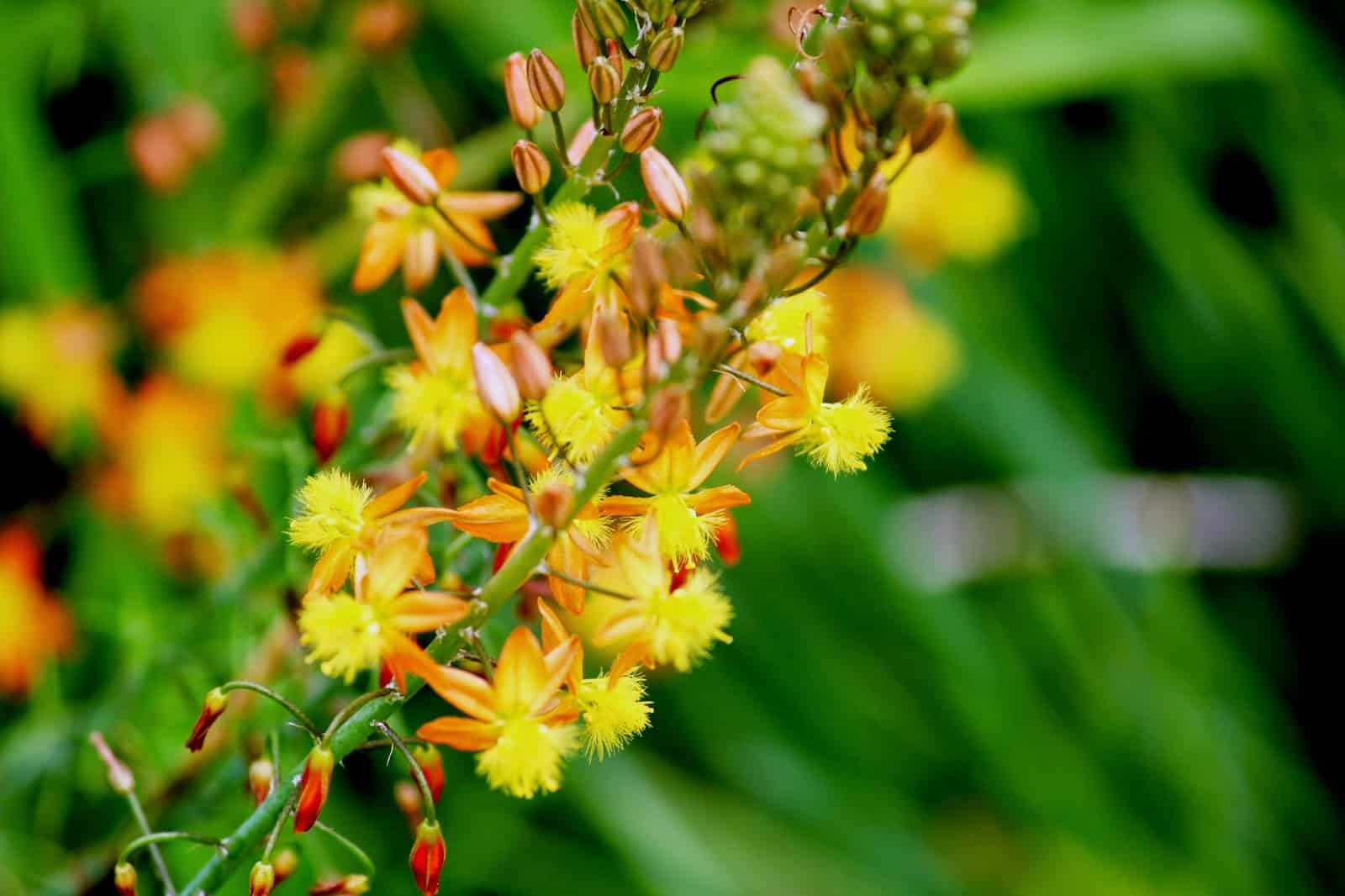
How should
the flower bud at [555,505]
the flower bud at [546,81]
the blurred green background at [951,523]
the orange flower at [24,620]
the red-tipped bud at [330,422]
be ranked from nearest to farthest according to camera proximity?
the flower bud at [555,505], the flower bud at [546,81], the red-tipped bud at [330,422], the orange flower at [24,620], the blurred green background at [951,523]

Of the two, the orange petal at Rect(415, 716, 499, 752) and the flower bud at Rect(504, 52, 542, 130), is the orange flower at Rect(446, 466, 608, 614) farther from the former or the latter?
the flower bud at Rect(504, 52, 542, 130)

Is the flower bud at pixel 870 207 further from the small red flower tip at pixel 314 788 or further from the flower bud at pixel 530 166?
the small red flower tip at pixel 314 788

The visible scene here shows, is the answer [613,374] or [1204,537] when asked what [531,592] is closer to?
[613,374]

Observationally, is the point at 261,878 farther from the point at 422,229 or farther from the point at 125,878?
the point at 422,229

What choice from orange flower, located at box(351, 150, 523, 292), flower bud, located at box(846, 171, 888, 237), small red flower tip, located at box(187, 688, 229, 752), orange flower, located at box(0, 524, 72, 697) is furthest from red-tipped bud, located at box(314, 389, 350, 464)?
orange flower, located at box(0, 524, 72, 697)

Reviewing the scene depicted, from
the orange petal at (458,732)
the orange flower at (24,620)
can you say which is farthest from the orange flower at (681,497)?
the orange flower at (24,620)

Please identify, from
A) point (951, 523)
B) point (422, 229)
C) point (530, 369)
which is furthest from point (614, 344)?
point (951, 523)
